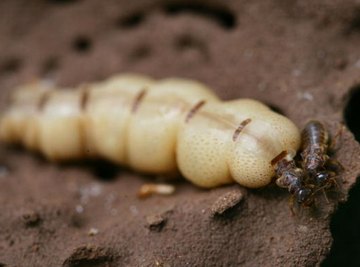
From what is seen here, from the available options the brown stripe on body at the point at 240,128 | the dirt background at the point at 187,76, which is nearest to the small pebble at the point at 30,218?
the dirt background at the point at 187,76

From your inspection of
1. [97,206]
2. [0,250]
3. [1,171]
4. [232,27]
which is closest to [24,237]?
[0,250]

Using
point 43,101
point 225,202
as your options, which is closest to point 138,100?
point 43,101

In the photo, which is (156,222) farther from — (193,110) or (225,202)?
(193,110)

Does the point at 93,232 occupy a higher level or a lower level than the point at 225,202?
lower

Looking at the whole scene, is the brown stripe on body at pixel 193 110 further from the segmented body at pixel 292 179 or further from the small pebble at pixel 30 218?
the small pebble at pixel 30 218

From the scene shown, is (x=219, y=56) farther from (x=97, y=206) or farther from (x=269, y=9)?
(x=97, y=206)

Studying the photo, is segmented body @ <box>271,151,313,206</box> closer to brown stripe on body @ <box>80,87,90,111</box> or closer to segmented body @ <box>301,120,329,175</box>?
segmented body @ <box>301,120,329,175</box>
